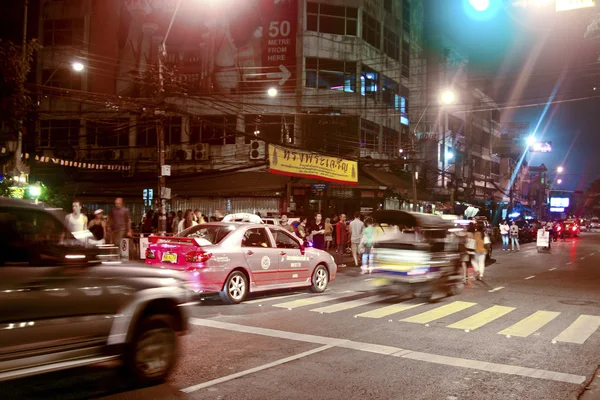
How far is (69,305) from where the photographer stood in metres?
4.71

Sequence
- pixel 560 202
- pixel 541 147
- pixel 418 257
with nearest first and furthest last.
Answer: pixel 418 257 < pixel 560 202 < pixel 541 147

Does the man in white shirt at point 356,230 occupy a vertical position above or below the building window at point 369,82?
below

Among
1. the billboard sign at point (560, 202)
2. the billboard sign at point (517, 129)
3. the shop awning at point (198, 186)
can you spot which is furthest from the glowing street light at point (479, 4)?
the billboard sign at point (560, 202)

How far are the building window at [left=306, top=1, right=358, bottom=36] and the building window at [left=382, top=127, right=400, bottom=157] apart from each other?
26.5 ft

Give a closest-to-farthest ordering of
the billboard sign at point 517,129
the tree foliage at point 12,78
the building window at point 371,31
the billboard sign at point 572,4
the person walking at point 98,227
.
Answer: the tree foliage at point 12,78
the person walking at point 98,227
the billboard sign at point 572,4
the building window at point 371,31
the billboard sign at point 517,129

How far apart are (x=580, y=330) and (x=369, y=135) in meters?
28.3

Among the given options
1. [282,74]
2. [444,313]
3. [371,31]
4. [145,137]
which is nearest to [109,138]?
[145,137]

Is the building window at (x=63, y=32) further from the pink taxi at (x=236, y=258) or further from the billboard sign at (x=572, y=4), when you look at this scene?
the billboard sign at (x=572, y=4)

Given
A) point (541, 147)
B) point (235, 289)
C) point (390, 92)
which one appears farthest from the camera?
point (541, 147)

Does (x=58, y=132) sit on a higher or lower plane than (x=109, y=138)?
higher

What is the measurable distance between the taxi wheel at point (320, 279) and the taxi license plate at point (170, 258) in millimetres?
3861

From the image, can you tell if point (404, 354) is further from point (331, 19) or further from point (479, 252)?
point (331, 19)

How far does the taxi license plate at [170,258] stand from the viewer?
10.4 metres

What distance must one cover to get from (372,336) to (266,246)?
421 cm
